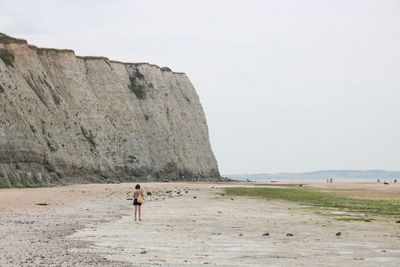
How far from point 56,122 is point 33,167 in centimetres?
1082

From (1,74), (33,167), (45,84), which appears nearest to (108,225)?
(33,167)

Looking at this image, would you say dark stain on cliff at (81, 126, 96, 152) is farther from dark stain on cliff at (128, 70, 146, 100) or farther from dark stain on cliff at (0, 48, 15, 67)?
dark stain on cliff at (128, 70, 146, 100)

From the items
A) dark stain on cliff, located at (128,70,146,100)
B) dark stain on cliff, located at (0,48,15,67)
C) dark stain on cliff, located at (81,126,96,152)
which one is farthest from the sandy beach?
dark stain on cliff, located at (128,70,146,100)

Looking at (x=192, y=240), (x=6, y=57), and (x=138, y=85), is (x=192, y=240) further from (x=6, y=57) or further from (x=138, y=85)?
(x=138, y=85)

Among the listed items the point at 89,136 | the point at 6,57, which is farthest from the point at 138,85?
the point at 6,57

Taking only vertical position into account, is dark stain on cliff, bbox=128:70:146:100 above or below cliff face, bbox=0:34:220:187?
above

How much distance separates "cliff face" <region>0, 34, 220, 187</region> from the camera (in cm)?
4534

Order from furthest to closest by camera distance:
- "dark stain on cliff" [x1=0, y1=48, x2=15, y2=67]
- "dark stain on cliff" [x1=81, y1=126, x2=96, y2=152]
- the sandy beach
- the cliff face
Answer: "dark stain on cliff" [x1=81, y1=126, x2=96, y2=152] → "dark stain on cliff" [x1=0, y1=48, x2=15, y2=67] → the cliff face → the sandy beach

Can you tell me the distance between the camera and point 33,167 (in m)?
44.3

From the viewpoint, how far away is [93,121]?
6297cm

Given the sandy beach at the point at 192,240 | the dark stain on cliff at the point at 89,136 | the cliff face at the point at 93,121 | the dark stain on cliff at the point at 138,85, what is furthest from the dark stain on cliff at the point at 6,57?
the sandy beach at the point at 192,240

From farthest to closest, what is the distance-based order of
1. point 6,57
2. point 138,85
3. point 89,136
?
point 138,85 → point 89,136 → point 6,57

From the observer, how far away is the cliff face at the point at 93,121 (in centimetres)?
4534

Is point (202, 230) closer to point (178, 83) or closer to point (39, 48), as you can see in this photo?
point (39, 48)
